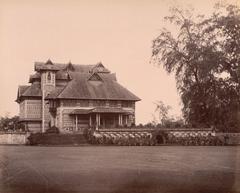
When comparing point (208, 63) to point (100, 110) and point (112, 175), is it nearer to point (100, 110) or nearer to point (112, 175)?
point (112, 175)

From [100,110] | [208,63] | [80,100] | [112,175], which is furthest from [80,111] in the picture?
[112,175]

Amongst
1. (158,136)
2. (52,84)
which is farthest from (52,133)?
(52,84)

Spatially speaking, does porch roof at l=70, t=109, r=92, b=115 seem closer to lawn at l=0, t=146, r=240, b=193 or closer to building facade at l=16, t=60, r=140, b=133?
building facade at l=16, t=60, r=140, b=133

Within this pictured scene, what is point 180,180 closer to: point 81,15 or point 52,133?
point 81,15

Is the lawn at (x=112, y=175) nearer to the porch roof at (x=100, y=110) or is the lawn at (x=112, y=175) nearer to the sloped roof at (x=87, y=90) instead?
the sloped roof at (x=87, y=90)

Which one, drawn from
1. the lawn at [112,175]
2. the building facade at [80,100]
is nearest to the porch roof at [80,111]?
the building facade at [80,100]

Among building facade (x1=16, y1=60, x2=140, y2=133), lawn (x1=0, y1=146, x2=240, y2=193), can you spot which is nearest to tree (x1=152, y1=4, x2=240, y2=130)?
lawn (x1=0, y1=146, x2=240, y2=193)
